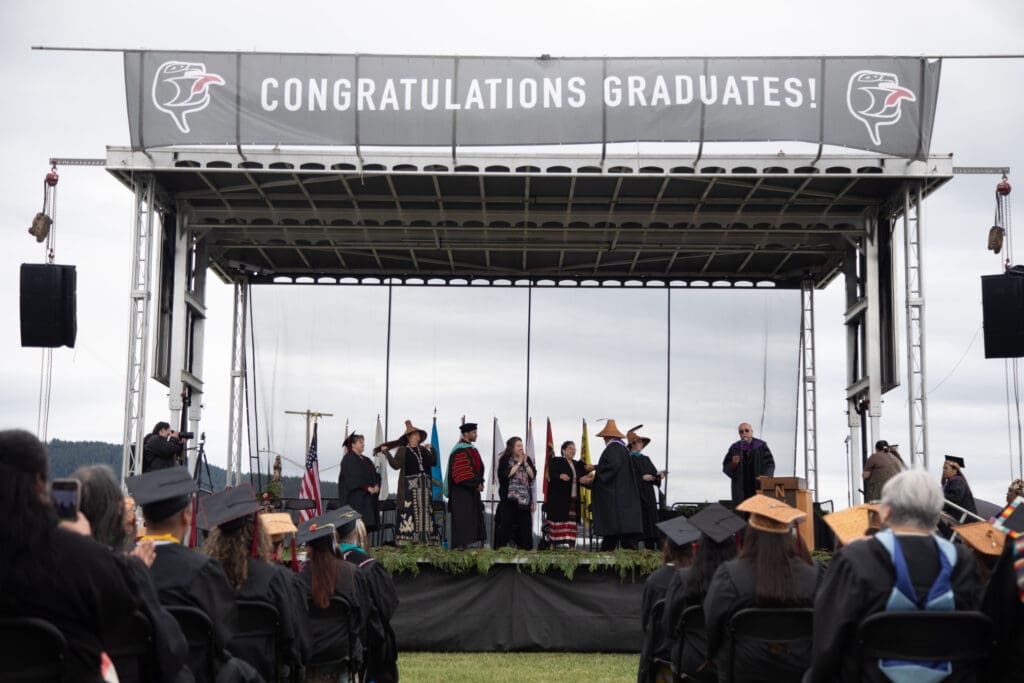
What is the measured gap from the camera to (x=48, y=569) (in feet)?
10.5

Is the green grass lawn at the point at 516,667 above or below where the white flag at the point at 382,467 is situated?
below

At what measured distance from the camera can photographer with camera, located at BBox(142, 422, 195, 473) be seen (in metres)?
12.7

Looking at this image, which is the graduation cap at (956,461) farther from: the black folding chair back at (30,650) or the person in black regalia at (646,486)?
the black folding chair back at (30,650)

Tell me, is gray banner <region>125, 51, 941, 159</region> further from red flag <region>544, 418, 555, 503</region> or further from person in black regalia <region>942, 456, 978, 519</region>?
red flag <region>544, 418, 555, 503</region>

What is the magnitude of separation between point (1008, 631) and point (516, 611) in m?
8.87

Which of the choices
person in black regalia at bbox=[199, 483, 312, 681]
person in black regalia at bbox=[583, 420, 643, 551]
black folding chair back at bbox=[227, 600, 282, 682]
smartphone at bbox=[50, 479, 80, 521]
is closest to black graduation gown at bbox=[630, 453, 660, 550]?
person in black regalia at bbox=[583, 420, 643, 551]

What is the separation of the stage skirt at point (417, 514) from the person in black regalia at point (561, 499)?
1493 millimetres

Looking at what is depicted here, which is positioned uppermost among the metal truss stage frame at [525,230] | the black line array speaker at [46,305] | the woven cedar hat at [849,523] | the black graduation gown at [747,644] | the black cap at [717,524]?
the metal truss stage frame at [525,230]

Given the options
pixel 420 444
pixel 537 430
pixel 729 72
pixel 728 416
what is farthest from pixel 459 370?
pixel 729 72

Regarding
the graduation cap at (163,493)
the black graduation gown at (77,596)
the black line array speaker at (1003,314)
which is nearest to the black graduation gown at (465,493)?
the black line array speaker at (1003,314)

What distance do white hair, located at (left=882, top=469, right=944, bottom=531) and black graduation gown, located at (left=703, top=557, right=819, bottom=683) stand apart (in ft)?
3.91

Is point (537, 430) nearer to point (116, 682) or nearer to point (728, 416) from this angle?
point (728, 416)

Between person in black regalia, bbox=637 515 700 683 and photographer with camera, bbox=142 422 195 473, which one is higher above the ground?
photographer with camera, bbox=142 422 195 473

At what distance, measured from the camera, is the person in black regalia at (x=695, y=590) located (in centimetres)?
594
